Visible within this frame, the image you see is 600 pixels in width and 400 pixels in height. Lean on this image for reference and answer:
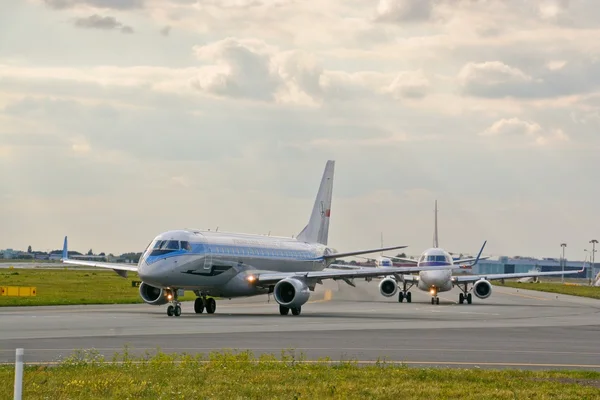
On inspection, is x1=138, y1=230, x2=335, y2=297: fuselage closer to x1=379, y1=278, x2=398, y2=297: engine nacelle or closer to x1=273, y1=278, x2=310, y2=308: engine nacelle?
x1=273, y1=278, x2=310, y2=308: engine nacelle

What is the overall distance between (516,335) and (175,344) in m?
11.3

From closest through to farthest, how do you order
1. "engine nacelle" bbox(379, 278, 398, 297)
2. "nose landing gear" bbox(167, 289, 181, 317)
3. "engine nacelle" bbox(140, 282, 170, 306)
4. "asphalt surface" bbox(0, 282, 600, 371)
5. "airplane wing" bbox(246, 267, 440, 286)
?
"asphalt surface" bbox(0, 282, 600, 371) < "nose landing gear" bbox(167, 289, 181, 317) < "engine nacelle" bbox(140, 282, 170, 306) < "airplane wing" bbox(246, 267, 440, 286) < "engine nacelle" bbox(379, 278, 398, 297)

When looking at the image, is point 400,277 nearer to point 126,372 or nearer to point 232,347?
point 232,347

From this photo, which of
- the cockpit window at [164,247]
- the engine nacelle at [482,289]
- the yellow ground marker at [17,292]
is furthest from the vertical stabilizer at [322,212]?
the cockpit window at [164,247]

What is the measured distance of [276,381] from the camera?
17.6m

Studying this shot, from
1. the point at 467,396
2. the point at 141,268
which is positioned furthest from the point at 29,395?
the point at 141,268

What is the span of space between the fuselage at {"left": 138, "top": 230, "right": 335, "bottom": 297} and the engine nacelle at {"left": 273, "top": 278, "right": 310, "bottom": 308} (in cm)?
241

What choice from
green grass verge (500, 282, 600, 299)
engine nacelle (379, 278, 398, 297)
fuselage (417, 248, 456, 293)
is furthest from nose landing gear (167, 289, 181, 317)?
green grass verge (500, 282, 600, 299)

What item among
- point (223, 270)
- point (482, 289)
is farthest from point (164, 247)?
point (482, 289)

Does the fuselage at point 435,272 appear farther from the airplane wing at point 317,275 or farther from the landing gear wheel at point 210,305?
the landing gear wheel at point 210,305

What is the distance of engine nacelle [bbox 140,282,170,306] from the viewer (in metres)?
46.8

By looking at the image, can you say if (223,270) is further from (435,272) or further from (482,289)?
(482,289)

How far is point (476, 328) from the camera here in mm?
35625

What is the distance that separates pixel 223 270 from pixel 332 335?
638 inches
